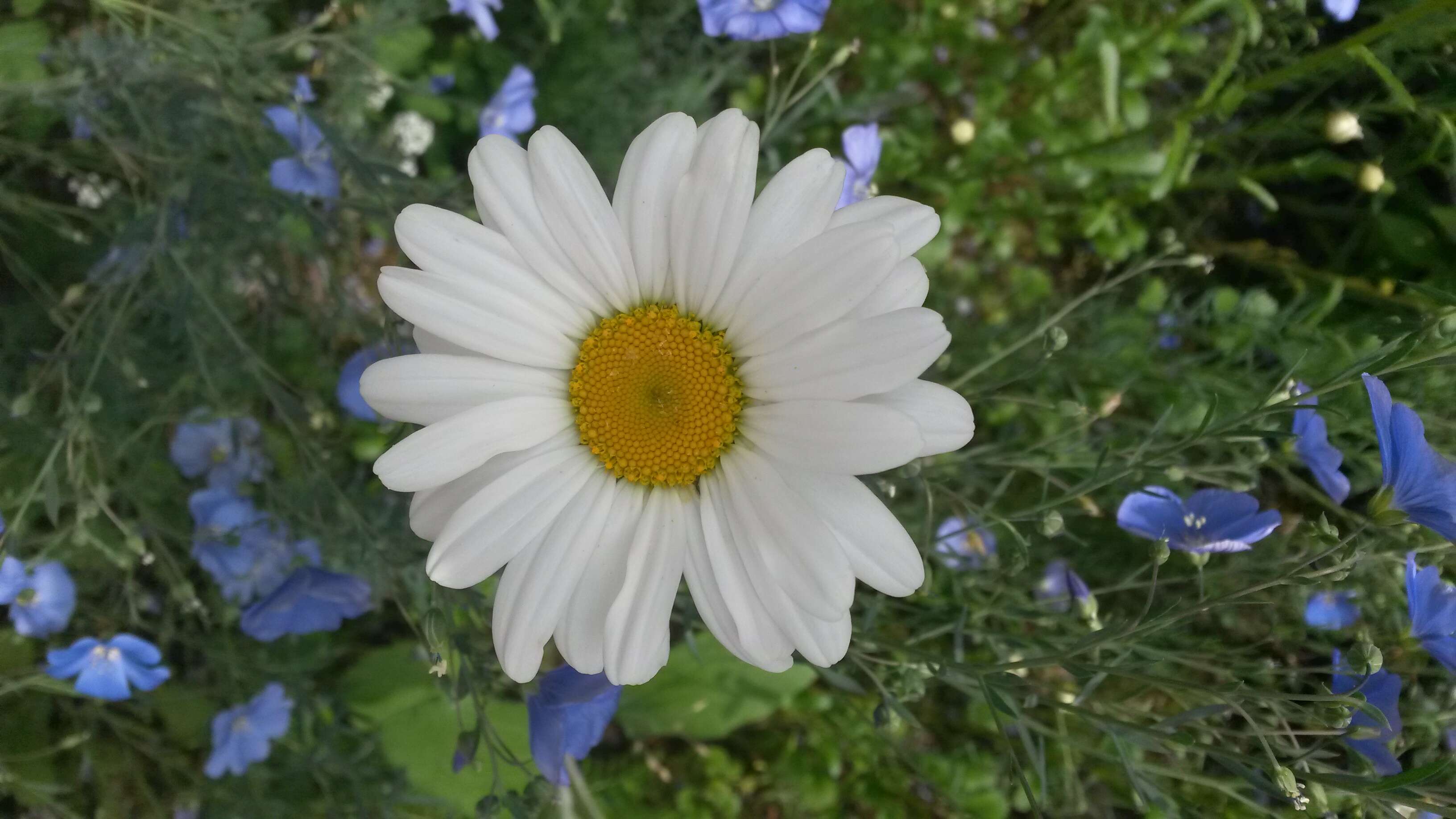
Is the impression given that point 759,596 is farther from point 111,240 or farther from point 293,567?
point 111,240

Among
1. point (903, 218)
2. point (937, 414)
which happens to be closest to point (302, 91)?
point (903, 218)

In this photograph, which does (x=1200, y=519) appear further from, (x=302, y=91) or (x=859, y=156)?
(x=302, y=91)

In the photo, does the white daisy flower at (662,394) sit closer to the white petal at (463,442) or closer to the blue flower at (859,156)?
the white petal at (463,442)

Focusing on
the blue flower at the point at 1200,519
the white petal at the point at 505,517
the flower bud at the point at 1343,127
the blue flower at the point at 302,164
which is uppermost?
the flower bud at the point at 1343,127

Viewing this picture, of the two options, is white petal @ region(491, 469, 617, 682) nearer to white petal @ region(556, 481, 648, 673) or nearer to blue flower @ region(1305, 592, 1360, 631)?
white petal @ region(556, 481, 648, 673)

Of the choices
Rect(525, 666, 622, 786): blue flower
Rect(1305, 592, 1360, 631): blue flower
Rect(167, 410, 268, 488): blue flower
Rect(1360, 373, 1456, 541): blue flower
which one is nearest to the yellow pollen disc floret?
Rect(525, 666, 622, 786): blue flower

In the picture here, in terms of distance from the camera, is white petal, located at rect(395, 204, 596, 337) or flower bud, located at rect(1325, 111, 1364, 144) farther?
flower bud, located at rect(1325, 111, 1364, 144)

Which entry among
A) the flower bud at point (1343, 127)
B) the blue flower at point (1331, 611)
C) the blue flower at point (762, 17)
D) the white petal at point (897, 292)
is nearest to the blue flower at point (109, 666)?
the white petal at point (897, 292)

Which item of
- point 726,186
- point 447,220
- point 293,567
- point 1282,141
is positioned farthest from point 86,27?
point 1282,141
